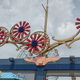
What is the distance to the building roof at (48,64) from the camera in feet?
84.1

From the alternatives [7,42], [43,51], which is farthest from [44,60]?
[7,42]

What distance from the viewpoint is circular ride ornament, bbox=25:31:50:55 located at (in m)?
28.0

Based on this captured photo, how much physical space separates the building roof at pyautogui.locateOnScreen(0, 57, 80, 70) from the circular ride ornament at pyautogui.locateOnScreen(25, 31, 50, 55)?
165 centimetres

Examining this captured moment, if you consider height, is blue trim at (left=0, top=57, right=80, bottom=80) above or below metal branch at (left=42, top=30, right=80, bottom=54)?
below

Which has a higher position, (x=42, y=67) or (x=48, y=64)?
(x=48, y=64)

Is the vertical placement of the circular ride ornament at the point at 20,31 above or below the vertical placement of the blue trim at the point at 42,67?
above

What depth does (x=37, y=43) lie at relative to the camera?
28.4m

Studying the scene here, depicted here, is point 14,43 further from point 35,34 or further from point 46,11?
point 46,11

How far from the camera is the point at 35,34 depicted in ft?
94.6

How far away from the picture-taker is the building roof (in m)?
25.6

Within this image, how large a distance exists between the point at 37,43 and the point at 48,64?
122 inches

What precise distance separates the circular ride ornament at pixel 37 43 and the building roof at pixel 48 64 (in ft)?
5.42

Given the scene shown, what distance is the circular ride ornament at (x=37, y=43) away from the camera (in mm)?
28000

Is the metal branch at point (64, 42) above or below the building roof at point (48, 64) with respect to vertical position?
above
